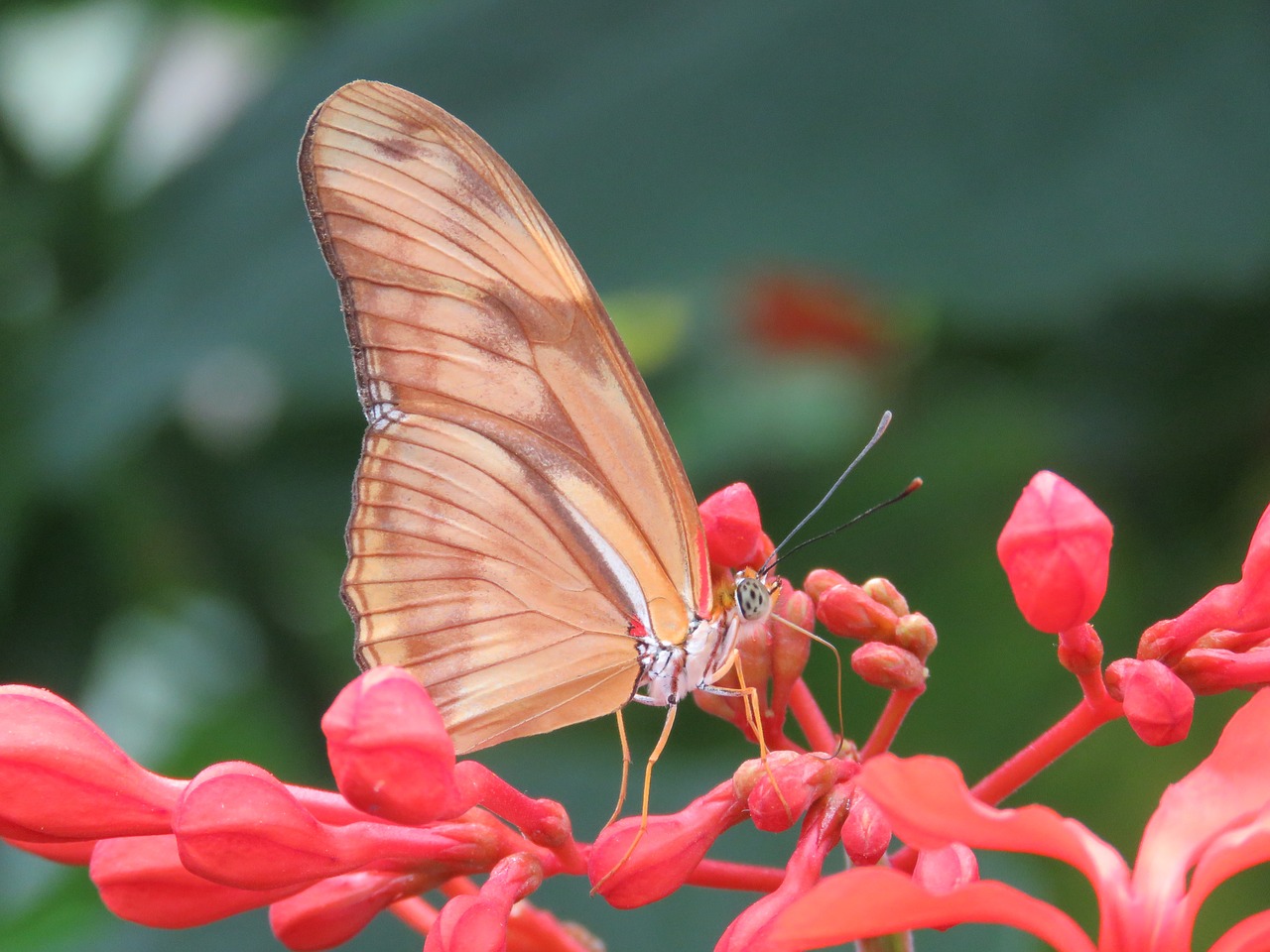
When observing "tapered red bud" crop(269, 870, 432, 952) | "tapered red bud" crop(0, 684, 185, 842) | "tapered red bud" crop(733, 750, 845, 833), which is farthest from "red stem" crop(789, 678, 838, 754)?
"tapered red bud" crop(0, 684, 185, 842)

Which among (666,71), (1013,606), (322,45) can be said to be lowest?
(1013,606)

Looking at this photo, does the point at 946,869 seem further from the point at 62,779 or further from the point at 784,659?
the point at 62,779

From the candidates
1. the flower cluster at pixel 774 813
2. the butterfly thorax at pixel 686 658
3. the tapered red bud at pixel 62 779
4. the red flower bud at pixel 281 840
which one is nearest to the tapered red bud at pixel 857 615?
the flower cluster at pixel 774 813

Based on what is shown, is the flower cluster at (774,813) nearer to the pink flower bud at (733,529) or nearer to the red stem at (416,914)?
the pink flower bud at (733,529)

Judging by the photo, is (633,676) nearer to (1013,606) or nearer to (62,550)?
(1013,606)

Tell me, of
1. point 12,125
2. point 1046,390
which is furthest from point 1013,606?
point 12,125
